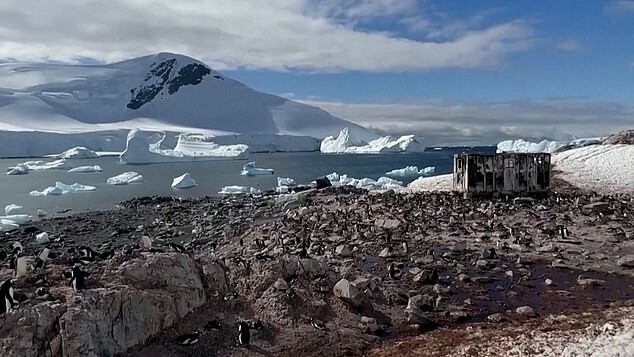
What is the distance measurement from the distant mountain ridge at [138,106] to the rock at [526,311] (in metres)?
140

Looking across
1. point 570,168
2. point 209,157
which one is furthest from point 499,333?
point 209,157

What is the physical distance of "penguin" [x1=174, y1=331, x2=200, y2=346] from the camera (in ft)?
30.0

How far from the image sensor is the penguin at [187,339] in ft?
30.0

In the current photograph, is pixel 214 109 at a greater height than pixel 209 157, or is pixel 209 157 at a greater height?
pixel 214 109

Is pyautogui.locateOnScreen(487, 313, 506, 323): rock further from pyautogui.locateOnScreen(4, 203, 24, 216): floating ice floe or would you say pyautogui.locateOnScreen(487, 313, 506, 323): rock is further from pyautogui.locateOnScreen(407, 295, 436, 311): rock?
pyautogui.locateOnScreen(4, 203, 24, 216): floating ice floe

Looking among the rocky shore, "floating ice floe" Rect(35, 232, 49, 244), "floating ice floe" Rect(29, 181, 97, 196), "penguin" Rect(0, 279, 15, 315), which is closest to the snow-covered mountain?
"floating ice floe" Rect(29, 181, 97, 196)

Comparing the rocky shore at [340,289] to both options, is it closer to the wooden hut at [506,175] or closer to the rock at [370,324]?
the rock at [370,324]

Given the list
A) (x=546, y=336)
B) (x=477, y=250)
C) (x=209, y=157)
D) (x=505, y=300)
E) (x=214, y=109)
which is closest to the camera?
(x=546, y=336)

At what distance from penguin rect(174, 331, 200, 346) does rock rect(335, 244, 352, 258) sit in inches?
244

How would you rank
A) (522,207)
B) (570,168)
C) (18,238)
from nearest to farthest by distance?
(522,207), (18,238), (570,168)

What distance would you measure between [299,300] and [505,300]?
3926 millimetres

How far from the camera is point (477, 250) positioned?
1524cm

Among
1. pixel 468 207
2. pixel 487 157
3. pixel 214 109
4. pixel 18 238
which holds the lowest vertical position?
pixel 18 238

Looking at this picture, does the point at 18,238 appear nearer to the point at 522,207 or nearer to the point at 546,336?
the point at 522,207
